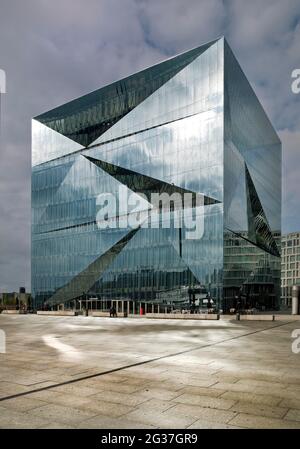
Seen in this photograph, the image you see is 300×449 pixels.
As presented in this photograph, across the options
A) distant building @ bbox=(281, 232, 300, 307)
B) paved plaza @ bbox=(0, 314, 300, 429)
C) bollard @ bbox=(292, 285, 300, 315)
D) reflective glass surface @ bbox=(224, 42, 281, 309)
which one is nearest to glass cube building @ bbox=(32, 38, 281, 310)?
reflective glass surface @ bbox=(224, 42, 281, 309)

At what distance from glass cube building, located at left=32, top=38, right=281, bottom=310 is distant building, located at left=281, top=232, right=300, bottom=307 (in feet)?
203

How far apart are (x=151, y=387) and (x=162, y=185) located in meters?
49.6

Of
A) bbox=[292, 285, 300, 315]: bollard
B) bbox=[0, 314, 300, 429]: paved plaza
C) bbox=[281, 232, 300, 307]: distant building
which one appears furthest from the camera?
bbox=[281, 232, 300, 307]: distant building

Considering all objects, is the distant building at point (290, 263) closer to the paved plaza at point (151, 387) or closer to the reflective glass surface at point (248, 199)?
the reflective glass surface at point (248, 199)

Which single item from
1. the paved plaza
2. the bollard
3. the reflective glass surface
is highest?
the reflective glass surface

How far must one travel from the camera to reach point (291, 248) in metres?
143

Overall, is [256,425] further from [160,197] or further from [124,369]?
[160,197]

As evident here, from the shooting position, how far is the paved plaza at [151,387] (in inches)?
291

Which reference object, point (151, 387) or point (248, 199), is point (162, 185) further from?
point (151, 387)

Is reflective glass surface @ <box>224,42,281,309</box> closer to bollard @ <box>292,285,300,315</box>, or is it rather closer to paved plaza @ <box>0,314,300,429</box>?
bollard @ <box>292,285,300,315</box>

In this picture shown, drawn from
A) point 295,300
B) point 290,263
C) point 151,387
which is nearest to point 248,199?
point 295,300

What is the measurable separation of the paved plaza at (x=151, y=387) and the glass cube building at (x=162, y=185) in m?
36.8

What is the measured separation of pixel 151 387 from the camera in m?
9.83

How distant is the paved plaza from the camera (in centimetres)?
739
